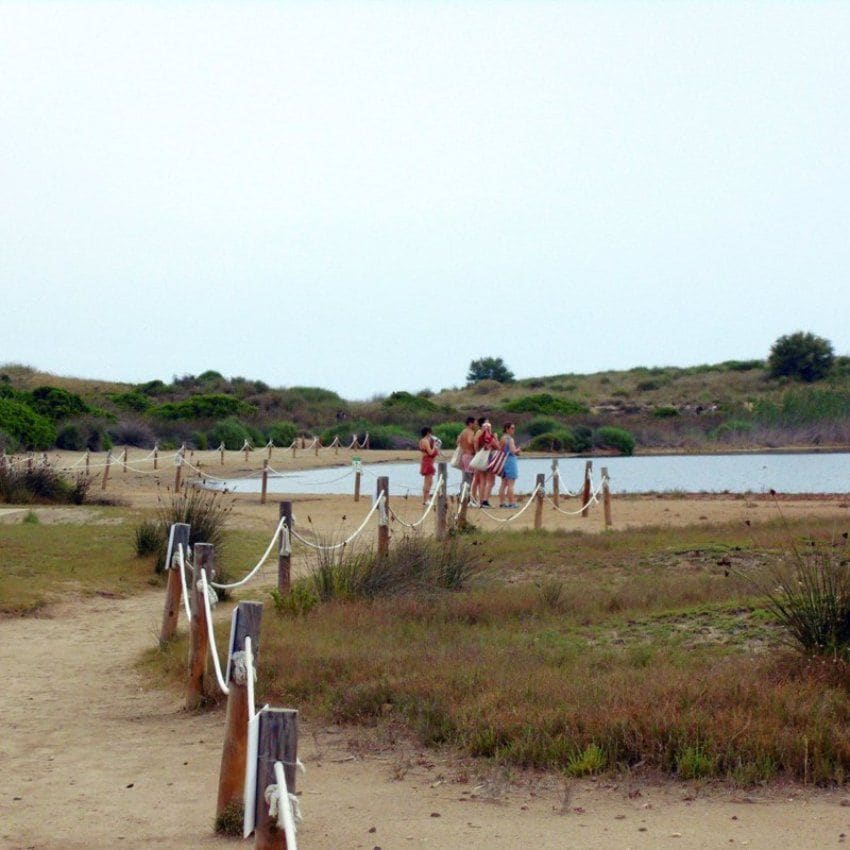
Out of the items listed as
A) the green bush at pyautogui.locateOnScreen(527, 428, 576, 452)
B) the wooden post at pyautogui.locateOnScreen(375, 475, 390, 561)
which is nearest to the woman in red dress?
the wooden post at pyautogui.locateOnScreen(375, 475, 390, 561)

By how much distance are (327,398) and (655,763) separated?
72.7 metres

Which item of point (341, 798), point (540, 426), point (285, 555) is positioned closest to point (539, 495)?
point (285, 555)

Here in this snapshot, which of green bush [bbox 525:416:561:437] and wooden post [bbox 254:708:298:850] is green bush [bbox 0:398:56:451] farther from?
wooden post [bbox 254:708:298:850]

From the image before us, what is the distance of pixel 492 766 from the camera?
6746 mm

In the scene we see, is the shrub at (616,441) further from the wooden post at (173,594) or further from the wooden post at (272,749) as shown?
the wooden post at (272,749)

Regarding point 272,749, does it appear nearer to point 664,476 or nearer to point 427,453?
point 427,453

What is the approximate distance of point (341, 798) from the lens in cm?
643

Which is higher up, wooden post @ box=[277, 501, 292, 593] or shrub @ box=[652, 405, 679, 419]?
shrub @ box=[652, 405, 679, 419]

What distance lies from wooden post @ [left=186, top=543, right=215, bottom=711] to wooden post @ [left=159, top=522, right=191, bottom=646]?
1.66m

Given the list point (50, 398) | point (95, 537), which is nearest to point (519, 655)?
point (95, 537)

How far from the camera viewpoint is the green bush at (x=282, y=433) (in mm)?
56312

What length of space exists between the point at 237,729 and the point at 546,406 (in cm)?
6625

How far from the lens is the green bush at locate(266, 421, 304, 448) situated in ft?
185

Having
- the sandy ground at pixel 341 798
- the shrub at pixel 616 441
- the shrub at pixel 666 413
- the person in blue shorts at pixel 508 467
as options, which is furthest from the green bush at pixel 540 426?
the sandy ground at pixel 341 798
